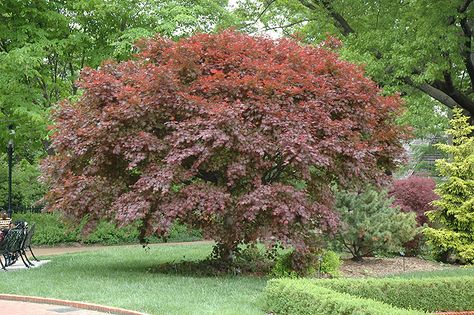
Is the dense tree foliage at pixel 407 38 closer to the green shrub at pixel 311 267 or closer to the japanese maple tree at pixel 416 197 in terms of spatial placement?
the japanese maple tree at pixel 416 197

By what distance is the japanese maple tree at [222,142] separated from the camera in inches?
455

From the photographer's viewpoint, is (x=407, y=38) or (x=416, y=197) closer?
(x=407, y=38)

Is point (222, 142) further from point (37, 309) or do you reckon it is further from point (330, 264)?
point (37, 309)

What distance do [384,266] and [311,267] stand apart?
3768 millimetres

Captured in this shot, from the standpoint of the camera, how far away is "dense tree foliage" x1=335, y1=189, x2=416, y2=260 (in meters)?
15.4

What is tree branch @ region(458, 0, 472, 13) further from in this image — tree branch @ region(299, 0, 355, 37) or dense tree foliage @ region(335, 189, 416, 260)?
dense tree foliage @ region(335, 189, 416, 260)

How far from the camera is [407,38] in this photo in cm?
1952

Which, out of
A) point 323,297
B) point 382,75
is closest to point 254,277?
point 323,297

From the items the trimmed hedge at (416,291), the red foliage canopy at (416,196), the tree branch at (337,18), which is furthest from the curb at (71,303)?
the tree branch at (337,18)

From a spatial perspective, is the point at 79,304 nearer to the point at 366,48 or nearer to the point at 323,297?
the point at 323,297

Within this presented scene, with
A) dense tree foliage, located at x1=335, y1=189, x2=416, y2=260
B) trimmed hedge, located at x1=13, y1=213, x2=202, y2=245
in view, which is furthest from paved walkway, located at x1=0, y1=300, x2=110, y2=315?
trimmed hedge, located at x1=13, y1=213, x2=202, y2=245

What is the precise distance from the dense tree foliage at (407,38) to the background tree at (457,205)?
2233 mm

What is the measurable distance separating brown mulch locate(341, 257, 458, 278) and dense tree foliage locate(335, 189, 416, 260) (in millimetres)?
398

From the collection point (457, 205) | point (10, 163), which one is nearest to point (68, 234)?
point (10, 163)
